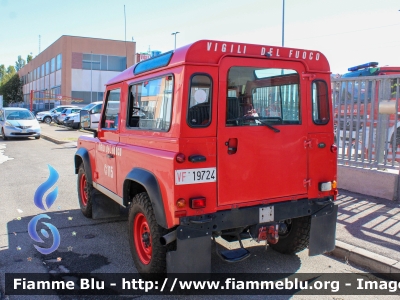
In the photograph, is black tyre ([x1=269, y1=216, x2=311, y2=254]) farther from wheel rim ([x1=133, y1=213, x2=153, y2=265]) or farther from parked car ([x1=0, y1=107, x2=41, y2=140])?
parked car ([x1=0, y1=107, x2=41, y2=140])

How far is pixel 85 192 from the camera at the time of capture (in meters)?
6.43

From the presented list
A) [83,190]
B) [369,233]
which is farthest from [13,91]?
[369,233]

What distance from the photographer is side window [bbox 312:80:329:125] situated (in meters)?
4.21

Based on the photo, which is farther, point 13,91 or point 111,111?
point 13,91

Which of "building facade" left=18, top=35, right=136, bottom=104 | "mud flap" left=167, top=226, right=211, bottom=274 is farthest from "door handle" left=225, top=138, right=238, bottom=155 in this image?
"building facade" left=18, top=35, right=136, bottom=104

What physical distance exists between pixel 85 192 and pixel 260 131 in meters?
3.74

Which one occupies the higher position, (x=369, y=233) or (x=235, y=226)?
(x=235, y=226)

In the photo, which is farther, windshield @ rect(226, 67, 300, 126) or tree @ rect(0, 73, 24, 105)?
tree @ rect(0, 73, 24, 105)

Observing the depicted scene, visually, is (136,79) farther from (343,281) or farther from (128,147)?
(343,281)

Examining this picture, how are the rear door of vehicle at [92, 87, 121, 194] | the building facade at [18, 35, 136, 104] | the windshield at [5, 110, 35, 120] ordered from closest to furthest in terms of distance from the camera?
the rear door of vehicle at [92, 87, 121, 194] < the windshield at [5, 110, 35, 120] < the building facade at [18, 35, 136, 104]

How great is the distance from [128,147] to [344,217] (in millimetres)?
3502

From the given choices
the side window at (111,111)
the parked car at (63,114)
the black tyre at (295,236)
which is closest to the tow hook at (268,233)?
the black tyre at (295,236)

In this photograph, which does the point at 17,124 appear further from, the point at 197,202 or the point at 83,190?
the point at 197,202

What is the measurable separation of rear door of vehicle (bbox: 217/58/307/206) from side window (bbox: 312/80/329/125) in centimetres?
18
